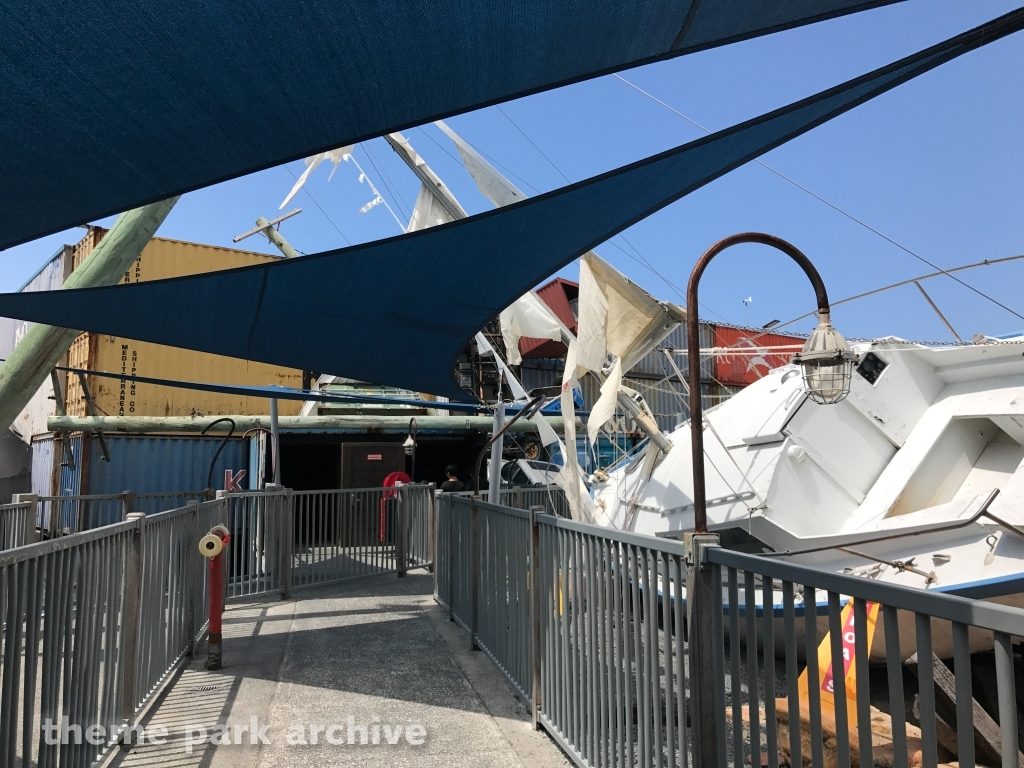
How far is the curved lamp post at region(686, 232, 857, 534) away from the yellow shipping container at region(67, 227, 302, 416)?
1521cm

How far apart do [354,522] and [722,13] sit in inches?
332

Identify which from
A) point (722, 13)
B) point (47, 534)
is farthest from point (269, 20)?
point (47, 534)

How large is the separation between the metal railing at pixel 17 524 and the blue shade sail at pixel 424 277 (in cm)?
257

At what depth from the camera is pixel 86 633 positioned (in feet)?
11.1

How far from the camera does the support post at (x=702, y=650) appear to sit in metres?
2.59

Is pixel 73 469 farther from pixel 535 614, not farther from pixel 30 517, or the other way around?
pixel 535 614

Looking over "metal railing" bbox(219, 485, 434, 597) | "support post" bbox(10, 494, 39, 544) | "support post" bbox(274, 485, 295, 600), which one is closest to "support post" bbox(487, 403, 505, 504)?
"metal railing" bbox(219, 485, 434, 597)

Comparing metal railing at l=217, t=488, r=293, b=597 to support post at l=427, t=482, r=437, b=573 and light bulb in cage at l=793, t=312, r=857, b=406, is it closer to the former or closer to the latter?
support post at l=427, t=482, r=437, b=573

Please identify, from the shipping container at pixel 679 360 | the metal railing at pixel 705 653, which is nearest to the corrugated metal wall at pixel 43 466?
the metal railing at pixel 705 653

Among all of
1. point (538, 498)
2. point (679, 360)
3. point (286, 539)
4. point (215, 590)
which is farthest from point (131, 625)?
point (679, 360)

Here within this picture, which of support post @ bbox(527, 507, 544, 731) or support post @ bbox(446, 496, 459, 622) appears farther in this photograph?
support post @ bbox(446, 496, 459, 622)

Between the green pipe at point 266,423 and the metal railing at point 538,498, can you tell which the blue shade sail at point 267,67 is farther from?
the green pipe at point 266,423

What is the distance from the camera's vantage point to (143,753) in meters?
4.01

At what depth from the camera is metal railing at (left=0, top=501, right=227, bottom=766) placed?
2621 mm
